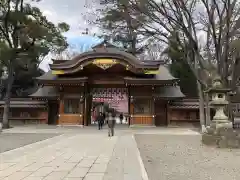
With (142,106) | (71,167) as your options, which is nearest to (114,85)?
(142,106)

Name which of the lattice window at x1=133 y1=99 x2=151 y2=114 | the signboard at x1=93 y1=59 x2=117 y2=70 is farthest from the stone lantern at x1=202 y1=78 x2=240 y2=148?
the signboard at x1=93 y1=59 x2=117 y2=70

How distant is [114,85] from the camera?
1050 inches

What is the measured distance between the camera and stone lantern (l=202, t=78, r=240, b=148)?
12.5m

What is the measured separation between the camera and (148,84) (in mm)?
24516

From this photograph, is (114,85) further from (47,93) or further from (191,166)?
(191,166)

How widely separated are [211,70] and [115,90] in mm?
13087

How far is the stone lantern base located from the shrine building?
11687mm

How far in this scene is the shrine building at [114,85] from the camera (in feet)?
81.3

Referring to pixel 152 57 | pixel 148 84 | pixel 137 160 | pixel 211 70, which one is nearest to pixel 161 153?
pixel 137 160

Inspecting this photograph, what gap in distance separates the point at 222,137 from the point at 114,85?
1518cm

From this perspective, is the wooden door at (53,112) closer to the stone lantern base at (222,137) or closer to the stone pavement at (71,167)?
the stone lantern base at (222,137)

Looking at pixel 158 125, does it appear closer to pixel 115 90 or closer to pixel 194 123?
pixel 194 123

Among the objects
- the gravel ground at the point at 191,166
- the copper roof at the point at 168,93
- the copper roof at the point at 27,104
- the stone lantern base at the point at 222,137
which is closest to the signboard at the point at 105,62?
the copper roof at the point at 168,93

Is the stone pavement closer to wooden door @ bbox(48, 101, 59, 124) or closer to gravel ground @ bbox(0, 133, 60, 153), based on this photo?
gravel ground @ bbox(0, 133, 60, 153)
